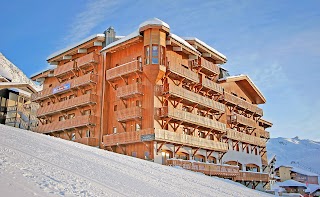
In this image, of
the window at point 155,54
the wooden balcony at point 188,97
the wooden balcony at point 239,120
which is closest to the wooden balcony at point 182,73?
the wooden balcony at point 188,97

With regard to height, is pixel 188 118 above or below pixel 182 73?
below

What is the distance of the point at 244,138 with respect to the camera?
47656 mm

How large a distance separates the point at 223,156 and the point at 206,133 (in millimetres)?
5129

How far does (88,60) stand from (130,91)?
26.0 feet

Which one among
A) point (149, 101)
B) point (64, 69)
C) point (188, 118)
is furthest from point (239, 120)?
point (64, 69)

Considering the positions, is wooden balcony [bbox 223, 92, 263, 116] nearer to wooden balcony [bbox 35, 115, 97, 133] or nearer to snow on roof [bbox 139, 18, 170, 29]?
snow on roof [bbox 139, 18, 170, 29]

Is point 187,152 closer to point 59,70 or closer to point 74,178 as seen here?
point 59,70

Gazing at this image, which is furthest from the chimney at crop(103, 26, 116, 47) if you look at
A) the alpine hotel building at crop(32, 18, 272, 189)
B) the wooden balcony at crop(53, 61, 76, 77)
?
the wooden balcony at crop(53, 61, 76, 77)

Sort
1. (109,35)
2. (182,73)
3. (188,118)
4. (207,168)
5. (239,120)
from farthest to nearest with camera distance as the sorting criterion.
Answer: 1. (239,120)
2. (109,35)
3. (182,73)
4. (188,118)
5. (207,168)

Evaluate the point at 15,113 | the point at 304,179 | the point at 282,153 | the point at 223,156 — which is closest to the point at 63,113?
the point at 15,113

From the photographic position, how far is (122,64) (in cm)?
3709

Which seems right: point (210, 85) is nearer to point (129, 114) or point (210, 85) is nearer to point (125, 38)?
point (125, 38)

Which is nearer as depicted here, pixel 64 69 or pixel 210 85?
pixel 210 85

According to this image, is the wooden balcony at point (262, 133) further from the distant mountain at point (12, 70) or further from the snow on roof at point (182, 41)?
the distant mountain at point (12, 70)
